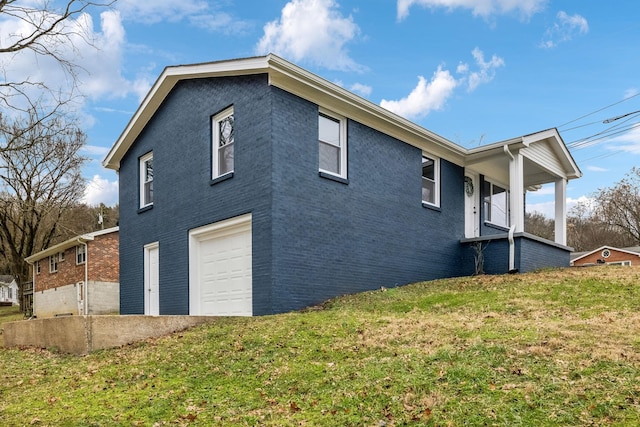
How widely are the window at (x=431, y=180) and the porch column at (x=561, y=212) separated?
4.85m

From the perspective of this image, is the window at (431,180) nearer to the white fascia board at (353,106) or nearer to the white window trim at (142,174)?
the white fascia board at (353,106)

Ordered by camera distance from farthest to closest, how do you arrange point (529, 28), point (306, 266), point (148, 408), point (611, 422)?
1. point (529, 28)
2. point (306, 266)
3. point (148, 408)
4. point (611, 422)

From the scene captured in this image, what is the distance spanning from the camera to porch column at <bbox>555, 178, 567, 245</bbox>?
16328 millimetres

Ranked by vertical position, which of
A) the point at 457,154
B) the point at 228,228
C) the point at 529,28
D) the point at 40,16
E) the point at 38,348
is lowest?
the point at 38,348

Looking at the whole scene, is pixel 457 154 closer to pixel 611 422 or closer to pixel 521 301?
pixel 521 301

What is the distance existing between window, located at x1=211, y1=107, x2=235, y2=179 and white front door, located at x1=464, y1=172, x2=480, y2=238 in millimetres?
7623

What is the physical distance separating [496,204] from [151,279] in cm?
1145

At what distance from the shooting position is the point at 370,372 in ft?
16.3

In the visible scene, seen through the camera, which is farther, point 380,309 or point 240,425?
point 380,309

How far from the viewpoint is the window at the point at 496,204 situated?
17016 mm

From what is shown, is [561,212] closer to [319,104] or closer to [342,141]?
A: [342,141]

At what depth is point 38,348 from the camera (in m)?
9.49

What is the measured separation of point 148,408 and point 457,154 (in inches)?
470

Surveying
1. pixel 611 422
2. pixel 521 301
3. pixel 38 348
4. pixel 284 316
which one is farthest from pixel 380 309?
pixel 38 348
